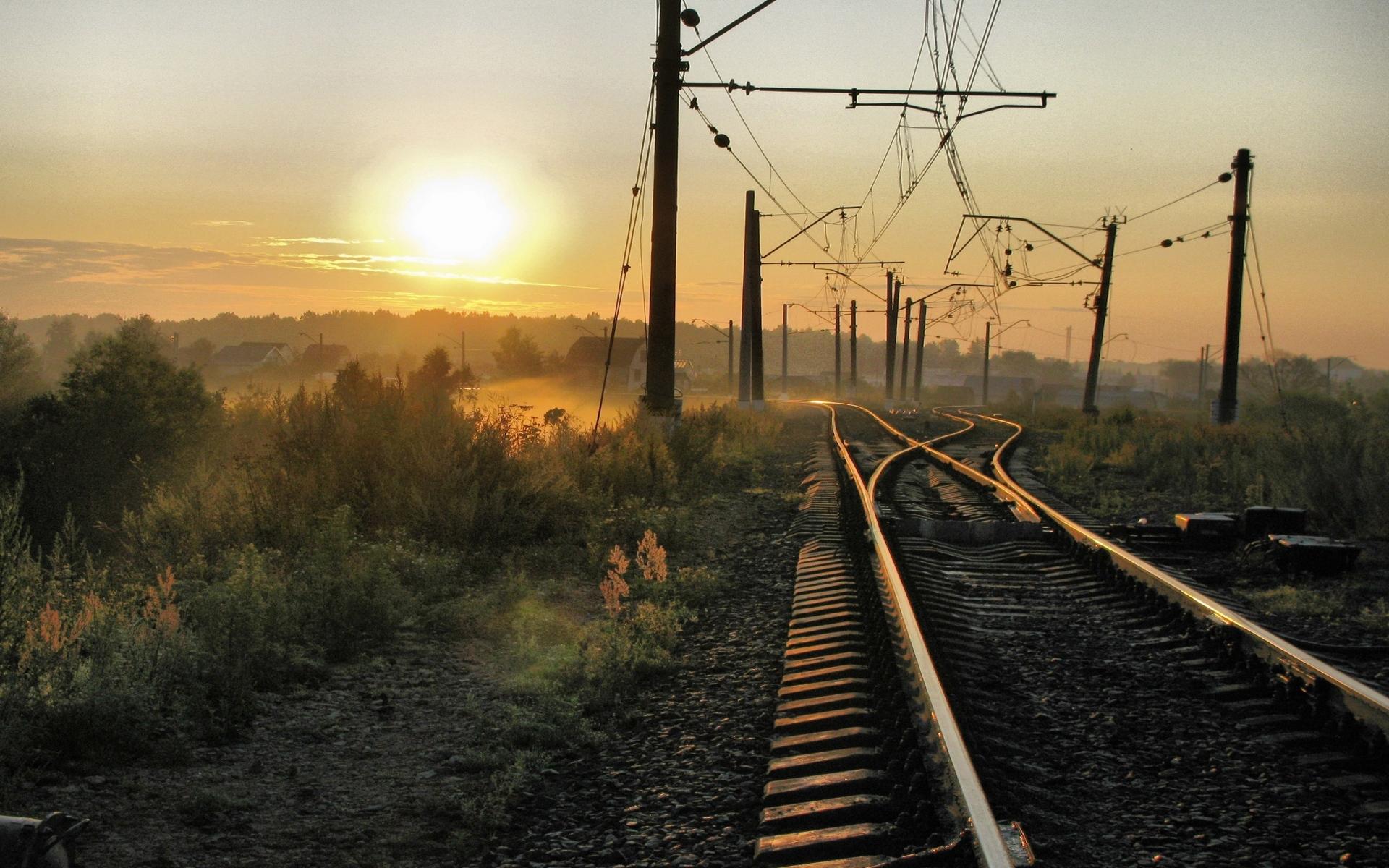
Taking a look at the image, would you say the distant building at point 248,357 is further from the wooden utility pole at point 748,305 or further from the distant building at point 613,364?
the wooden utility pole at point 748,305

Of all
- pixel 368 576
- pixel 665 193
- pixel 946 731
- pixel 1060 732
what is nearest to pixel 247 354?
pixel 665 193

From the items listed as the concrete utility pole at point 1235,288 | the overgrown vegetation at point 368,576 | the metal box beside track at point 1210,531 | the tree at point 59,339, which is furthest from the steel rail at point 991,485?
the tree at point 59,339

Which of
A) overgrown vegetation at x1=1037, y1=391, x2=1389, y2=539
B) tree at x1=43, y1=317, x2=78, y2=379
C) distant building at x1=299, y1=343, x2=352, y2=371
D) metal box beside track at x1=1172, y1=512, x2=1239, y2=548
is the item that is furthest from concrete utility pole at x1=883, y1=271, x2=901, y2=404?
tree at x1=43, y1=317, x2=78, y2=379

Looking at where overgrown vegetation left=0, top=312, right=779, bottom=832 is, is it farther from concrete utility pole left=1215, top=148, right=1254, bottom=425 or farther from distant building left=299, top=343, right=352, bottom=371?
distant building left=299, top=343, right=352, bottom=371

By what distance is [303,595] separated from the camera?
7.39 meters

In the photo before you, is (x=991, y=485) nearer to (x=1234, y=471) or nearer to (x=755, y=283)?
(x=1234, y=471)

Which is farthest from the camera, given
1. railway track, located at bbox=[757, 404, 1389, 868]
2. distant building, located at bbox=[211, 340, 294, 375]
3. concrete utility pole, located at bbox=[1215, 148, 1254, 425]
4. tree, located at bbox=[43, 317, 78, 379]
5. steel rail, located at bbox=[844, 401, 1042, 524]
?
tree, located at bbox=[43, 317, 78, 379]

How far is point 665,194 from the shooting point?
1689 centimetres

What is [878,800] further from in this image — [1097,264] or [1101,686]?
[1097,264]

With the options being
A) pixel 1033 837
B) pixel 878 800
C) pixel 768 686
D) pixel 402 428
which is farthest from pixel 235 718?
pixel 402 428

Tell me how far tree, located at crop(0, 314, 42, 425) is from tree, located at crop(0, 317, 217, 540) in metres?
5.79

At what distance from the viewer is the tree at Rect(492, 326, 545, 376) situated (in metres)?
113

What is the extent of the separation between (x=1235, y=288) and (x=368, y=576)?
30.5 m

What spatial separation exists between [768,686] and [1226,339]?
104ft
